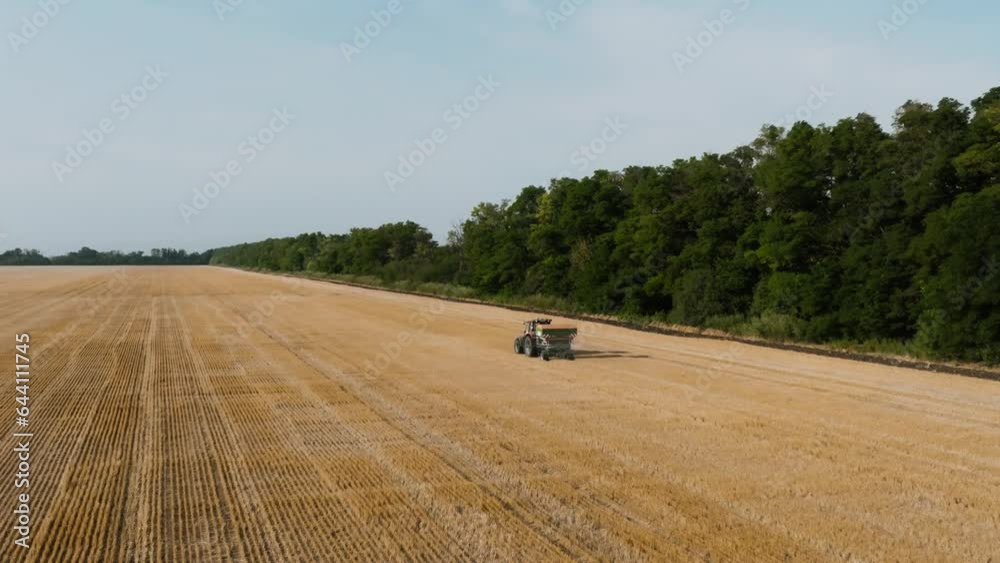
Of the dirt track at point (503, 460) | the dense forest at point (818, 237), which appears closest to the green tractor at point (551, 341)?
the dirt track at point (503, 460)

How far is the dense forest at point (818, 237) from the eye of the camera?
24.2 metres

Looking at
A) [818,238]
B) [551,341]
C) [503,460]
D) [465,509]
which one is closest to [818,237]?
[818,238]

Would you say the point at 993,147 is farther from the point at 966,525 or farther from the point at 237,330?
the point at 237,330

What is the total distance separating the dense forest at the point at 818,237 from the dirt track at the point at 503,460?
4.09 meters

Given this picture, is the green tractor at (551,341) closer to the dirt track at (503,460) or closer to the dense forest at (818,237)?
the dirt track at (503,460)

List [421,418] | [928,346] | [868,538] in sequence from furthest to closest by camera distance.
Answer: [928,346], [421,418], [868,538]

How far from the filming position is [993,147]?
81.1ft

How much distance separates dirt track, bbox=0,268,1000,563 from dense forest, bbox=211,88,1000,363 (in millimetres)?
4094

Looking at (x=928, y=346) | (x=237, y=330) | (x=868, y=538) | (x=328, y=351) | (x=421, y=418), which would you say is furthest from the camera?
(x=237, y=330)

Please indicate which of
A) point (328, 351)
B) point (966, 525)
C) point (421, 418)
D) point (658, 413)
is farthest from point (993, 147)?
point (328, 351)

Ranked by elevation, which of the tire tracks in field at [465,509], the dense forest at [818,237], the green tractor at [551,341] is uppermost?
the dense forest at [818,237]

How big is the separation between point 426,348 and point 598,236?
24977 mm

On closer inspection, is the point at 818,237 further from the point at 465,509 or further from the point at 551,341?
the point at 465,509

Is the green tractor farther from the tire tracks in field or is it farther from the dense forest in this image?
the dense forest
